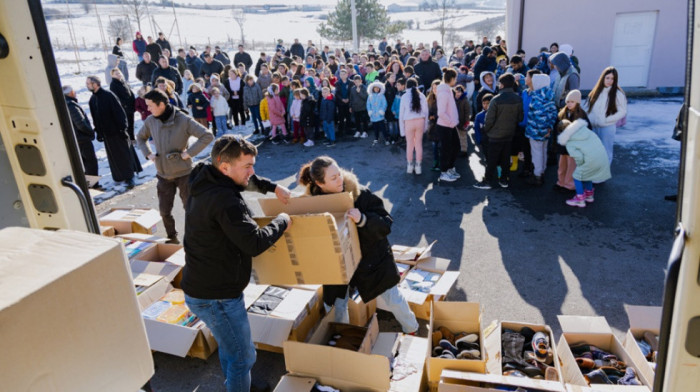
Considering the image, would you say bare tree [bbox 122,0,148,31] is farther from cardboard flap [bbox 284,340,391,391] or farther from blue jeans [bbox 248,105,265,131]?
cardboard flap [bbox 284,340,391,391]

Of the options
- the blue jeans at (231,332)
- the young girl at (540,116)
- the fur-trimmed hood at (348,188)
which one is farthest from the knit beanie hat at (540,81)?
the blue jeans at (231,332)

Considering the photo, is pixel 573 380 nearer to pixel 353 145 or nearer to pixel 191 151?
pixel 191 151

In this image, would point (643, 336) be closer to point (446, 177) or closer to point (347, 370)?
point (347, 370)

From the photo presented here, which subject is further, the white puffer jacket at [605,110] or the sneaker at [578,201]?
the white puffer jacket at [605,110]

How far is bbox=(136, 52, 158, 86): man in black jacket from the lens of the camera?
1343 cm

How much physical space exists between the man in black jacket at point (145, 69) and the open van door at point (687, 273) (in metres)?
14.4

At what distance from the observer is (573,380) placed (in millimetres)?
3064

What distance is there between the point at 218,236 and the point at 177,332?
1531mm

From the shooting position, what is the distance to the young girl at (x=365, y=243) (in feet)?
10.7

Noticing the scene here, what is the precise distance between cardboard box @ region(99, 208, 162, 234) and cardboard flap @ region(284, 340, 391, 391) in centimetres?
354

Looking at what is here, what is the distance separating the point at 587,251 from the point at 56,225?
5.39 meters

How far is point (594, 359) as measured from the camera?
3.30 m

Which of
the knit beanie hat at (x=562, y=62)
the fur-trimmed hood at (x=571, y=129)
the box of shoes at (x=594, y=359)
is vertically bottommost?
the box of shoes at (x=594, y=359)

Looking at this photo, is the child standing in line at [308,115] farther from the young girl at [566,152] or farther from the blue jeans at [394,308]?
the blue jeans at [394,308]
